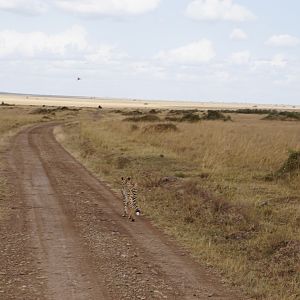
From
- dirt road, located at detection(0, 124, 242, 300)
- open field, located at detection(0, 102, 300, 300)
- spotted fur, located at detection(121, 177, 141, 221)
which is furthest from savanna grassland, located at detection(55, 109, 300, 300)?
dirt road, located at detection(0, 124, 242, 300)

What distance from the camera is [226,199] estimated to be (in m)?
14.2

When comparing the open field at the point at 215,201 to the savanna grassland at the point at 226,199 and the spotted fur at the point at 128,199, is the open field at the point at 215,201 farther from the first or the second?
the spotted fur at the point at 128,199

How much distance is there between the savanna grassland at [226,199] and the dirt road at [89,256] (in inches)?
26.3

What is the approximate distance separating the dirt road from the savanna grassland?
67 centimetres

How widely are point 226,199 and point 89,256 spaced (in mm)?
6254

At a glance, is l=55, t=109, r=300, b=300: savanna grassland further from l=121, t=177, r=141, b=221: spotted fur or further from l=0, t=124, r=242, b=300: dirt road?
l=0, t=124, r=242, b=300: dirt road

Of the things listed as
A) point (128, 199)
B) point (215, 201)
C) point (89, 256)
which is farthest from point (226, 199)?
point (89, 256)

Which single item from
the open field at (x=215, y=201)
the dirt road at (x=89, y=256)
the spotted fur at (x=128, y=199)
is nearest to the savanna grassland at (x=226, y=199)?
the open field at (x=215, y=201)

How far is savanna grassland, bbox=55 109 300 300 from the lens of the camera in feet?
28.8

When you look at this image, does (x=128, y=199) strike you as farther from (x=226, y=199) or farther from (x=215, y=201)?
(x=226, y=199)

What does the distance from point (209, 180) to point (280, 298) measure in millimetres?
10990

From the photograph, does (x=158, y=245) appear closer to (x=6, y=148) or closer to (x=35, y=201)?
(x=35, y=201)

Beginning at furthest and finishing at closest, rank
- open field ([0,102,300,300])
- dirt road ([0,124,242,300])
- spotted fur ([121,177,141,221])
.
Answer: spotted fur ([121,177,141,221]) → open field ([0,102,300,300]) → dirt road ([0,124,242,300])

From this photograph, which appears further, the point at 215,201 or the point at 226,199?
the point at 226,199
